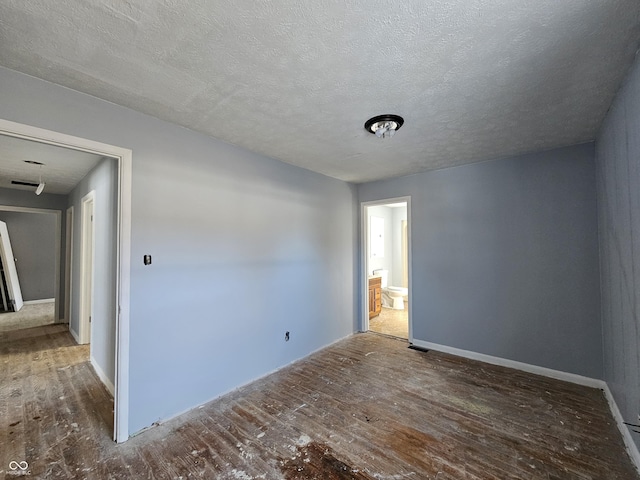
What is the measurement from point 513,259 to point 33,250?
33.4 feet

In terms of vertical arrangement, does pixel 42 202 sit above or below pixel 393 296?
above

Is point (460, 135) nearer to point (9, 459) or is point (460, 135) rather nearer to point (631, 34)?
point (631, 34)

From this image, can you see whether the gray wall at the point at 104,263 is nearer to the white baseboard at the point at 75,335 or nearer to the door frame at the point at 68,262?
the white baseboard at the point at 75,335

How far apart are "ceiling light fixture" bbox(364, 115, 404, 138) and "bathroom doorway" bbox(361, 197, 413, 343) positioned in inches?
71.4

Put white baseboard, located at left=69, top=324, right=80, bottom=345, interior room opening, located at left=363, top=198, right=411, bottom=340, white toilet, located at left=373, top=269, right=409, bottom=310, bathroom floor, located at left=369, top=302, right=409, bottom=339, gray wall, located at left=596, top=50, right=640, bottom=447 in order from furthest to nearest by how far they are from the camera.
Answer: white toilet, located at left=373, top=269, right=409, bottom=310 → interior room opening, located at left=363, top=198, right=411, bottom=340 → bathroom floor, located at left=369, top=302, right=409, bottom=339 → white baseboard, located at left=69, top=324, right=80, bottom=345 → gray wall, located at left=596, top=50, right=640, bottom=447

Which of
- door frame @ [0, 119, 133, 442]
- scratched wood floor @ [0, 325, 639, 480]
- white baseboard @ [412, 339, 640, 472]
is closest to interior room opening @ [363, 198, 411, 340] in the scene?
white baseboard @ [412, 339, 640, 472]

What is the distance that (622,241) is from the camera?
1.88 meters

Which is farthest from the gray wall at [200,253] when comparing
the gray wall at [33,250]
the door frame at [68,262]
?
the gray wall at [33,250]

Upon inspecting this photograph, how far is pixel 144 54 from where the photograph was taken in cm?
142

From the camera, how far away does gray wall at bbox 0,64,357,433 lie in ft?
6.44

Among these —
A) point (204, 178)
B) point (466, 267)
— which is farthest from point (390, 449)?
point (204, 178)

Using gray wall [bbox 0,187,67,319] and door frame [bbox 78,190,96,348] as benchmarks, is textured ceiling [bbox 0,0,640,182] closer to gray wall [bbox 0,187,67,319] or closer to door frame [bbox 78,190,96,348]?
door frame [bbox 78,190,96,348]

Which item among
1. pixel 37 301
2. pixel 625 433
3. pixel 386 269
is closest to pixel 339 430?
pixel 625 433

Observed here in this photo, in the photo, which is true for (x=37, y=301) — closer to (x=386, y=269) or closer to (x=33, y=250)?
(x=33, y=250)
